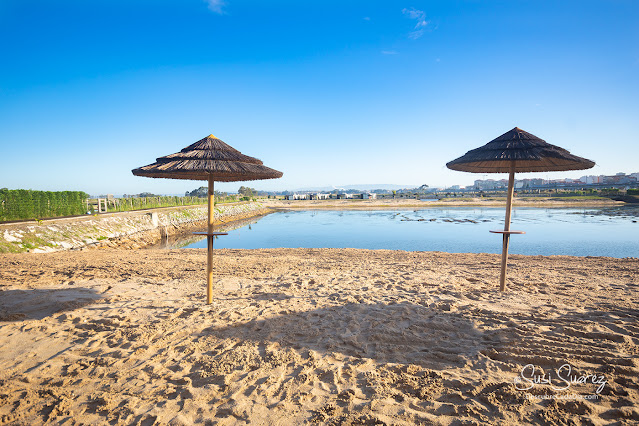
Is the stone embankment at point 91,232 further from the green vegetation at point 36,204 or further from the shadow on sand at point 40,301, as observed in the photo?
the shadow on sand at point 40,301

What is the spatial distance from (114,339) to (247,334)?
1.80 m

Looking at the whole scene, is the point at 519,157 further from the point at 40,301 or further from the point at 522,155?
the point at 40,301

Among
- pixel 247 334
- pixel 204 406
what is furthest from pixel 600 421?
pixel 247 334

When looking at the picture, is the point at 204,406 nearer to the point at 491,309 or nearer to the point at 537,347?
the point at 537,347

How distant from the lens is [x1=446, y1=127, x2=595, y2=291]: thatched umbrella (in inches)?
197

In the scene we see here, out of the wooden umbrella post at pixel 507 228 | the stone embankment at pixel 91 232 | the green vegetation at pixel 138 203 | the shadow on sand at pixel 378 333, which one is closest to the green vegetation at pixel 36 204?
the stone embankment at pixel 91 232

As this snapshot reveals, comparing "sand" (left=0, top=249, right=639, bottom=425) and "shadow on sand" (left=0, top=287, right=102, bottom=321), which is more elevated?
"sand" (left=0, top=249, right=639, bottom=425)

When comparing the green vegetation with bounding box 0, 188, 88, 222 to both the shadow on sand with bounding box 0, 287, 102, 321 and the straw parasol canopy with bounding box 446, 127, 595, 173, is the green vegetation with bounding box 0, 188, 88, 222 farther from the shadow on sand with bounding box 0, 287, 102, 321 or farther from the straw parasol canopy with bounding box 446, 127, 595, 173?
the straw parasol canopy with bounding box 446, 127, 595, 173

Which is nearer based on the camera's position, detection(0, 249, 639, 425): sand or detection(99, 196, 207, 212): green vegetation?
detection(0, 249, 639, 425): sand

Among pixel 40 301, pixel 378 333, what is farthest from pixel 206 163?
pixel 40 301

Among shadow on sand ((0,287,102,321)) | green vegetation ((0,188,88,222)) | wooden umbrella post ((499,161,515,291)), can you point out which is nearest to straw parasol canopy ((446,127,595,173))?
wooden umbrella post ((499,161,515,291))

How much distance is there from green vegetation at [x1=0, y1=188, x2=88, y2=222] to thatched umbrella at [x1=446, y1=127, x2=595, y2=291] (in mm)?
21400

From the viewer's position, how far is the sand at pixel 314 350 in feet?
8.59

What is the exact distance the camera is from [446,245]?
16.7 metres
